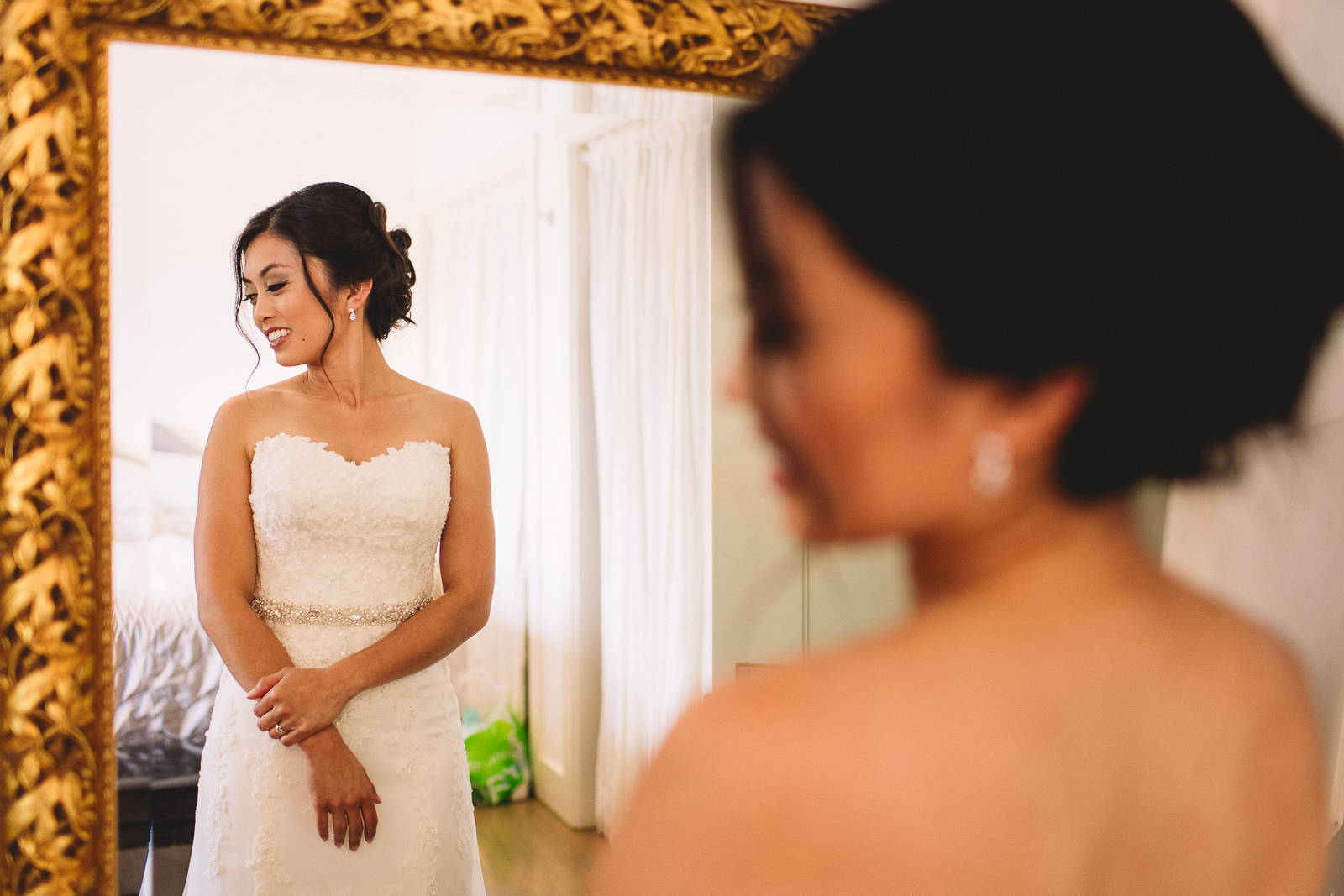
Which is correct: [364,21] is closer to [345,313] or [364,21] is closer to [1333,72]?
[345,313]

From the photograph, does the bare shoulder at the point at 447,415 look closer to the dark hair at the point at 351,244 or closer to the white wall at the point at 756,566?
the dark hair at the point at 351,244

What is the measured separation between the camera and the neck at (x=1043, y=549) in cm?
59

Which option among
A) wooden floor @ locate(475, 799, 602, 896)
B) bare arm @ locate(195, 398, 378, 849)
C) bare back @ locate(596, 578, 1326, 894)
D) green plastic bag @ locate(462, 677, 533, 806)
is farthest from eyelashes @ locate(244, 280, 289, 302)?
bare back @ locate(596, 578, 1326, 894)

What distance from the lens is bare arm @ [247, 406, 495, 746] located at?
106 centimetres

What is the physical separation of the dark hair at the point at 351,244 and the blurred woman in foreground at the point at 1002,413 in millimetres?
551

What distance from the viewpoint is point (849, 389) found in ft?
1.92

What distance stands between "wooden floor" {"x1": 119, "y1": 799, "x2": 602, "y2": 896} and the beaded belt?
0.76 ft

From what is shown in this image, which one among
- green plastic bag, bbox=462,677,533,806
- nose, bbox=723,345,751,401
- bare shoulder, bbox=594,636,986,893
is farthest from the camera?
green plastic bag, bbox=462,677,533,806

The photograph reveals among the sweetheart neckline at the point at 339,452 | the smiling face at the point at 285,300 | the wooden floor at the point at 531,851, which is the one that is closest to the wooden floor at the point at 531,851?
the wooden floor at the point at 531,851

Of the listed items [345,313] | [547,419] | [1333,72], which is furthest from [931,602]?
[1333,72]

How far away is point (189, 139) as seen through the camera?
3.34ft

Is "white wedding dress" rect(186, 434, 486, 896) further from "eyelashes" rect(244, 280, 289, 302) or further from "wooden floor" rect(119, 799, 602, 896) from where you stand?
"eyelashes" rect(244, 280, 289, 302)

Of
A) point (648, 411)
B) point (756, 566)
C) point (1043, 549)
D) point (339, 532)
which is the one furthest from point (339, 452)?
point (1043, 549)

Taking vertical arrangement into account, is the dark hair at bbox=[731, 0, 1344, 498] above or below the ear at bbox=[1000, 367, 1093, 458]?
above
